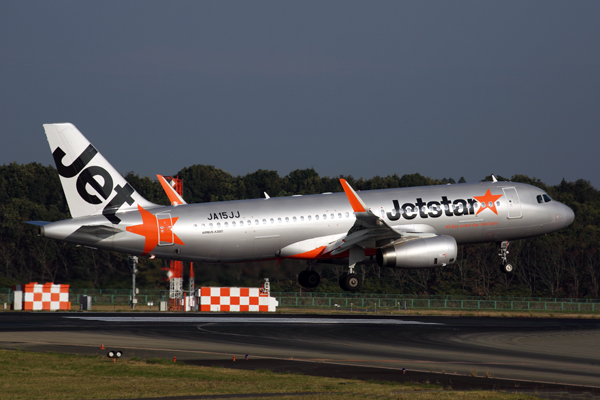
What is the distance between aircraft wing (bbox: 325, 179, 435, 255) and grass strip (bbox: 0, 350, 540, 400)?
1596 centimetres

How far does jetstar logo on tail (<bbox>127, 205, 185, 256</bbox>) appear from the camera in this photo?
3994 centimetres

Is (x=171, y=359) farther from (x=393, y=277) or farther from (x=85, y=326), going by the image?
(x=393, y=277)

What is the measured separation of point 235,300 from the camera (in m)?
66.0

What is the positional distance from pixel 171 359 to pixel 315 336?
1072cm

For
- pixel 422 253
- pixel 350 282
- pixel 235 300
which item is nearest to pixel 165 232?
pixel 350 282

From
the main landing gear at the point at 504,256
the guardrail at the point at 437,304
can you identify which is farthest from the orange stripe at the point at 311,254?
the guardrail at the point at 437,304

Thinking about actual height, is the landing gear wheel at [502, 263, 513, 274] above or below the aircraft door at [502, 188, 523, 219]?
below

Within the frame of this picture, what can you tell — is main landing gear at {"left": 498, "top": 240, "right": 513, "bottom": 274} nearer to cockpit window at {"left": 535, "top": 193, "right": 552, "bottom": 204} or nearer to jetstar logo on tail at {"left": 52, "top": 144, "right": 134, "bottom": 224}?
cockpit window at {"left": 535, "top": 193, "right": 552, "bottom": 204}

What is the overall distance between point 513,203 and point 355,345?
1750 cm

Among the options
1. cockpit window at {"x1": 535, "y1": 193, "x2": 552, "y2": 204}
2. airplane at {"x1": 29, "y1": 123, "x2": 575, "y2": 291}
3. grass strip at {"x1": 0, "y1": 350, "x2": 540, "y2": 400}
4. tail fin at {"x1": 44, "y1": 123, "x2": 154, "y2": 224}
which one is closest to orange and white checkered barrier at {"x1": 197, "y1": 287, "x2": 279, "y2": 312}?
airplane at {"x1": 29, "y1": 123, "x2": 575, "y2": 291}

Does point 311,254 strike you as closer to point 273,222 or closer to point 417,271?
point 273,222

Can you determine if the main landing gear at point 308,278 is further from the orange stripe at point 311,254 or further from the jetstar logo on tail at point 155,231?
the jetstar logo on tail at point 155,231

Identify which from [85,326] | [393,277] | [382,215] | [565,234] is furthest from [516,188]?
[565,234]

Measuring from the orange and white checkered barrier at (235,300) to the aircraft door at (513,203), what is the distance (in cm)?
2646
